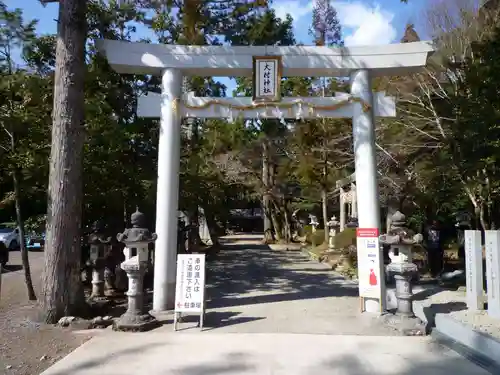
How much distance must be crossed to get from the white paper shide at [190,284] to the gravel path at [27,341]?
4.81ft

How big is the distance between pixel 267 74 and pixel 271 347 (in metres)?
4.80

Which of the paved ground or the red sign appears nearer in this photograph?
the paved ground

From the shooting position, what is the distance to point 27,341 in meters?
6.04

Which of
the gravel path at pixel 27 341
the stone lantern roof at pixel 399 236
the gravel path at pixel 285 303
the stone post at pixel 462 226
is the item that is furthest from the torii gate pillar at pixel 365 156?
the gravel path at pixel 27 341

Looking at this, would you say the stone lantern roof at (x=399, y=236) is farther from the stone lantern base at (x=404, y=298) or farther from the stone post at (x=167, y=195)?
the stone post at (x=167, y=195)

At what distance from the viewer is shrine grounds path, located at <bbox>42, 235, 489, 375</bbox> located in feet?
16.1

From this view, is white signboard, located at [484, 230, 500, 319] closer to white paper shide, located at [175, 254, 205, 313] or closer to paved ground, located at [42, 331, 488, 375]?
paved ground, located at [42, 331, 488, 375]

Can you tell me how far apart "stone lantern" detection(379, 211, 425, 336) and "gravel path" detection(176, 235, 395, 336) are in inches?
10.0

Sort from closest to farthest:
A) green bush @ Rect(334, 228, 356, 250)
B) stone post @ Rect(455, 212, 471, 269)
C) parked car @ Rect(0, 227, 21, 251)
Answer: stone post @ Rect(455, 212, 471, 269)
green bush @ Rect(334, 228, 356, 250)
parked car @ Rect(0, 227, 21, 251)

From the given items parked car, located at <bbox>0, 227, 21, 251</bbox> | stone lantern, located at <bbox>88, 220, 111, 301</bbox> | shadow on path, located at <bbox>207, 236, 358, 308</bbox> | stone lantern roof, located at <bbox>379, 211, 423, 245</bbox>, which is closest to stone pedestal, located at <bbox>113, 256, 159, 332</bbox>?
shadow on path, located at <bbox>207, 236, 358, 308</bbox>

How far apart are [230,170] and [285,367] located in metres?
19.4

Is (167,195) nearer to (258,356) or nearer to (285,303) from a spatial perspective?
(285,303)

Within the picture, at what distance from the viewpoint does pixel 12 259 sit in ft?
55.4

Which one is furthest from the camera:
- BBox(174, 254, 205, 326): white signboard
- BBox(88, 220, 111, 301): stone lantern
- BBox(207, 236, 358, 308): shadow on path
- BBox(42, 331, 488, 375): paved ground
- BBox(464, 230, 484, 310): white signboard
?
BBox(207, 236, 358, 308): shadow on path
